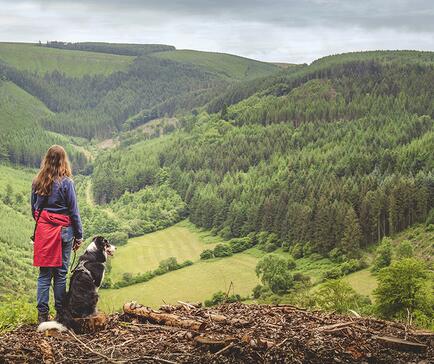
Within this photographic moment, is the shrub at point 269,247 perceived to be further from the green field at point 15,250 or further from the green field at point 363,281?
the green field at point 15,250

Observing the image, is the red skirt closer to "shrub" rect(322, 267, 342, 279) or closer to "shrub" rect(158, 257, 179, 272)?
"shrub" rect(322, 267, 342, 279)

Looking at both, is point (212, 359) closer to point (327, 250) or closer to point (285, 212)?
point (327, 250)

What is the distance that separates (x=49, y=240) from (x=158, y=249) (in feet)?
460

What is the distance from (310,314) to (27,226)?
18360cm

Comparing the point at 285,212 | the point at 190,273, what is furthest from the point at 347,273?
the point at 285,212

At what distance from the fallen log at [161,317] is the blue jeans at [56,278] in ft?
4.82

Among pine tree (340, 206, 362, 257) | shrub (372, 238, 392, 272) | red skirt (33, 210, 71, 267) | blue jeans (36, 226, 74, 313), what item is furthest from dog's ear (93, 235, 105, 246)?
pine tree (340, 206, 362, 257)

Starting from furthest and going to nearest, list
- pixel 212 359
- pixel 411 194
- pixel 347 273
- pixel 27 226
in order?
pixel 27 226 → pixel 411 194 → pixel 347 273 → pixel 212 359

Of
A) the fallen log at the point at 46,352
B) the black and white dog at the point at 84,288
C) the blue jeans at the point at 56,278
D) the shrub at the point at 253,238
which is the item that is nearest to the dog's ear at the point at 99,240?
the black and white dog at the point at 84,288

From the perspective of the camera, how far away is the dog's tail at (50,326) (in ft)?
33.9

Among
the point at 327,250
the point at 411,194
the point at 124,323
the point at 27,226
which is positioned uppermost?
the point at 124,323

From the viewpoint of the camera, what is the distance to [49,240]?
1097 centimetres

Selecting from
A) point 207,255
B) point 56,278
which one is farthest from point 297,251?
point 56,278

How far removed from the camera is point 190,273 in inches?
4712
